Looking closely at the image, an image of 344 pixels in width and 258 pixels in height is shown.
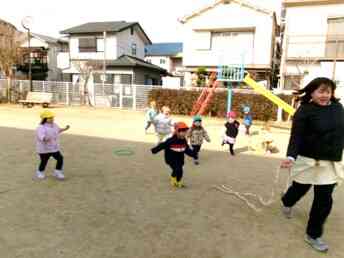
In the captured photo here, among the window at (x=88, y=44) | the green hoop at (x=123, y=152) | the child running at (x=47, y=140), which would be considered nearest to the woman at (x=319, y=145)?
the child running at (x=47, y=140)

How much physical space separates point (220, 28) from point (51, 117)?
17.8 metres

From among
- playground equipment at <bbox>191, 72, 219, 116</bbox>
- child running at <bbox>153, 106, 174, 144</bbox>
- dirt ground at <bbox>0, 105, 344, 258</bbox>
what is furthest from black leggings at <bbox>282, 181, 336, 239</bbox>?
playground equipment at <bbox>191, 72, 219, 116</bbox>

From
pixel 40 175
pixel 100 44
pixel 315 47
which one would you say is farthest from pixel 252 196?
Result: pixel 100 44

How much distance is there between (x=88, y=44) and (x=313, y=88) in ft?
84.4

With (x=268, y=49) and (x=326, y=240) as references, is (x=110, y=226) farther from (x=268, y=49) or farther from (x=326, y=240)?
(x=268, y=49)

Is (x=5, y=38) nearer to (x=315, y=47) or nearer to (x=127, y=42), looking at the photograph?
(x=127, y=42)

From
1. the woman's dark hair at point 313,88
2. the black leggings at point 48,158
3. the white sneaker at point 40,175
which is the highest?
the woman's dark hair at point 313,88

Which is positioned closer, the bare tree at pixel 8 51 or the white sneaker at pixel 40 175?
the white sneaker at pixel 40 175

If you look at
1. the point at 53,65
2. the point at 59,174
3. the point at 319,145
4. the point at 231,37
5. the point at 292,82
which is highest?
the point at 231,37

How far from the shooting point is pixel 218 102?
1587 cm

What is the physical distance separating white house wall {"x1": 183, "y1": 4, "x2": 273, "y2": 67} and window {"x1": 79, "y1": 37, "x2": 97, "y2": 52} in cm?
894

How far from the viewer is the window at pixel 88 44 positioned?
85.9 ft

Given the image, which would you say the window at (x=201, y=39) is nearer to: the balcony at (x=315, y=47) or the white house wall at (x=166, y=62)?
the balcony at (x=315, y=47)

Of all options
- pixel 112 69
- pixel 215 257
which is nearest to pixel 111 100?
pixel 112 69
